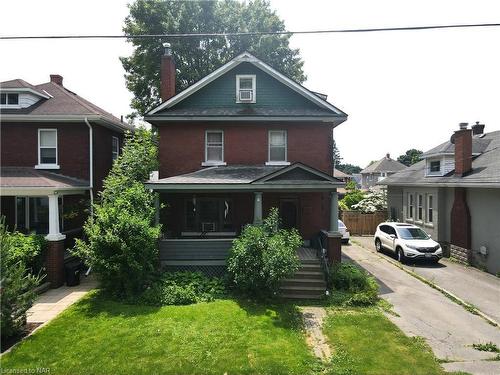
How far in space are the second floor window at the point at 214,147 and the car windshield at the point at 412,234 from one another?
1091cm

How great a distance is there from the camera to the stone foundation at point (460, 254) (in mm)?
16562

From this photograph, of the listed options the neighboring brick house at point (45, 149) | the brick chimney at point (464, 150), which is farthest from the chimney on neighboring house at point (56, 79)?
the brick chimney at point (464, 150)

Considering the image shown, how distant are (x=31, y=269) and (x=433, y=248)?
18.4 meters

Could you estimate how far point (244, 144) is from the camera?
15859 mm

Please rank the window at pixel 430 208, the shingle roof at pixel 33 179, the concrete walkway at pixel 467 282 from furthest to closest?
the window at pixel 430 208 < the shingle roof at pixel 33 179 < the concrete walkway at pixel 467 282

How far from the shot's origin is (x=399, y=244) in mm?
16891

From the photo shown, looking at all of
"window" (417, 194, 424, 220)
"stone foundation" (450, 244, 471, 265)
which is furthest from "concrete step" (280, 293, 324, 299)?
"window" (417, 194, 424, 220)

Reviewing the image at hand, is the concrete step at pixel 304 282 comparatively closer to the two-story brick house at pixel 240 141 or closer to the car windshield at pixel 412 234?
the two-story brick house at pixel 240 141

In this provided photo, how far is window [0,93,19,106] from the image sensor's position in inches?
618

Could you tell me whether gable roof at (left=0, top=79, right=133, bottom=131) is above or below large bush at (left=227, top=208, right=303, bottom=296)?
above

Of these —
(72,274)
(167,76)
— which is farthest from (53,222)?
(167,76)

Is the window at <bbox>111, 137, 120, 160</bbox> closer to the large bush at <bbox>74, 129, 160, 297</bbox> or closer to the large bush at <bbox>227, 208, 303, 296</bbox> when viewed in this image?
the large bush at <bbox>74, 129, 160, 297</bbox>

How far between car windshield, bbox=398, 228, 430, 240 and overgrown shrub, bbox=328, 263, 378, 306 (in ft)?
21.6

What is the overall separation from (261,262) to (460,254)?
1332 centimetres
